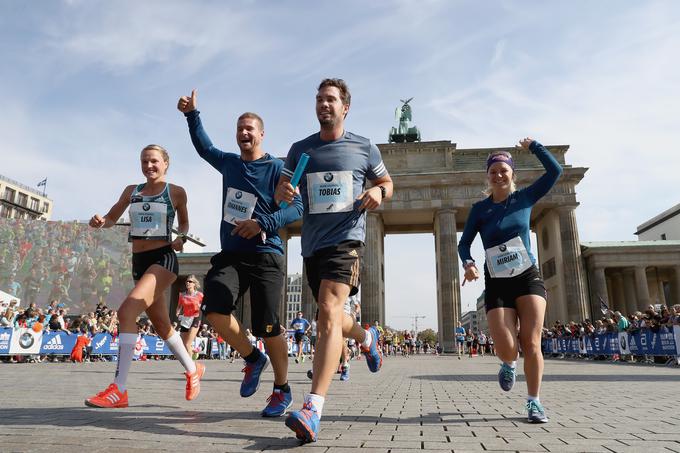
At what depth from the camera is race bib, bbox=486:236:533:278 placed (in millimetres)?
4418

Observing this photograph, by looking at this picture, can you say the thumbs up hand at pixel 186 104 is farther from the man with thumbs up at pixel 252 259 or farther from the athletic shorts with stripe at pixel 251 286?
the athletic shorts with stripe at pixel 251 286

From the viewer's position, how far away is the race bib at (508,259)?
4.42 meters

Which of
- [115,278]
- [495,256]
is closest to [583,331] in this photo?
[495,256]

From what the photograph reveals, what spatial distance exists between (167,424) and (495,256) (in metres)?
3.07

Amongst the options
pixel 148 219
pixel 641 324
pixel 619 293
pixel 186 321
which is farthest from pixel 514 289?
pixel 619 293

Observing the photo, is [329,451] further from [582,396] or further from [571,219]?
[571,219]

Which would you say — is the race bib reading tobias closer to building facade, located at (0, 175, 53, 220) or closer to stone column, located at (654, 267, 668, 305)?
stone column, located at (654, 267, 668, 305)

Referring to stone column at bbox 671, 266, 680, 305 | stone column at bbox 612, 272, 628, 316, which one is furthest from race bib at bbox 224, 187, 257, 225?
stone column at bbox 612, 272, 628, 316

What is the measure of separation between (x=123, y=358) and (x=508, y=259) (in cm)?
362

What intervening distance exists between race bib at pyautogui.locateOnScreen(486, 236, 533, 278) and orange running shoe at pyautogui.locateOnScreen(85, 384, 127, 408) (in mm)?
3555

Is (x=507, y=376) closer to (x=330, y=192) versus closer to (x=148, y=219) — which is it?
(x=330, y=192)

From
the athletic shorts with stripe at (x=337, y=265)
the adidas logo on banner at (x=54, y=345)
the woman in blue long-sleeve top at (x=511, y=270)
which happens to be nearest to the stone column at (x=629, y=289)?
the adidas logo on banner at (x=54, y=345)

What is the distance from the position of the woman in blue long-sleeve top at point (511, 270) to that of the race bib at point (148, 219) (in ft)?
9.99

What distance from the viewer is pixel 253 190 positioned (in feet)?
15.0
